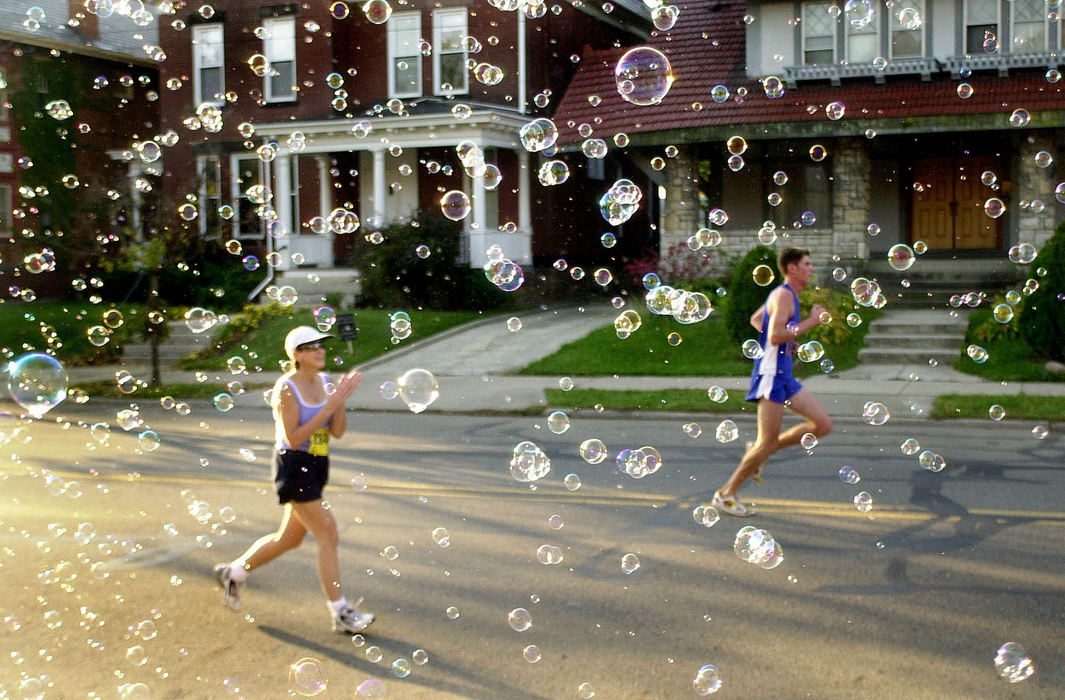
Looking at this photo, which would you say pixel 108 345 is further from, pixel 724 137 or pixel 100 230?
pixel 724 137

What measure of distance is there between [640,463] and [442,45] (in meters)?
18.9

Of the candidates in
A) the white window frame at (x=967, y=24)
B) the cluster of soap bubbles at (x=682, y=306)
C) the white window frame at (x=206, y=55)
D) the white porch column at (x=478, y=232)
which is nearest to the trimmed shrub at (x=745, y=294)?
the cluster of soap bubbles at (x=682, y=306)

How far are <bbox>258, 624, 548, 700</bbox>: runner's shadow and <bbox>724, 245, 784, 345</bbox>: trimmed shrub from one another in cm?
1135

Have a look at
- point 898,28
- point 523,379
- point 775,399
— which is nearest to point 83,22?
point 523,379

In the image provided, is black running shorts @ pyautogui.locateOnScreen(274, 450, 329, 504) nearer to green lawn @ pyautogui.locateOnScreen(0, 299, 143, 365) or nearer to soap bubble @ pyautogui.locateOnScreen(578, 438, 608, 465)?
soap bubble @ pyautogui.locateOnScreen(578, 438, 608, 465)

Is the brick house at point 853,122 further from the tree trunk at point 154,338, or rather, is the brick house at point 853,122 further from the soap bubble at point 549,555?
the soap bubble at point 549,555

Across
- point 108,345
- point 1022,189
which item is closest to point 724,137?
point 1022,189

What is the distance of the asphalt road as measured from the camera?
488 cm

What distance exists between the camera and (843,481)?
8.71 meters

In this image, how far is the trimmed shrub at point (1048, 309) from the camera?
14.1 metres

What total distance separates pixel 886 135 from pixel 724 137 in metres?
3.11

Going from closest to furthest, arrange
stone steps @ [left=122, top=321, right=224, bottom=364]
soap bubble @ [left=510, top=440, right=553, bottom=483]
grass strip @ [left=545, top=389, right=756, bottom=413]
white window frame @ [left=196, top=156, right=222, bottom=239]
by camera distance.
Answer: soap bubble @ [left=510, top=440, right=553, bottom=483], grass strip @ [left=545, top=389, right=756, bottom=413], stone steps @ [left=122, top=321, right=224, bottom=364], white window frame @ [left=196, top=156, right=222, bottom=239]

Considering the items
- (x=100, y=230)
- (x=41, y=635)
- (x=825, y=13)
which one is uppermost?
(x=825, y=13)

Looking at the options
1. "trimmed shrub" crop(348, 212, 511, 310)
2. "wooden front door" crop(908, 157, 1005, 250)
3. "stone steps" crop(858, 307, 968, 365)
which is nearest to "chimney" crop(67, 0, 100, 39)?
"trimmed shrub" crop(348, 212, 511, 310)
